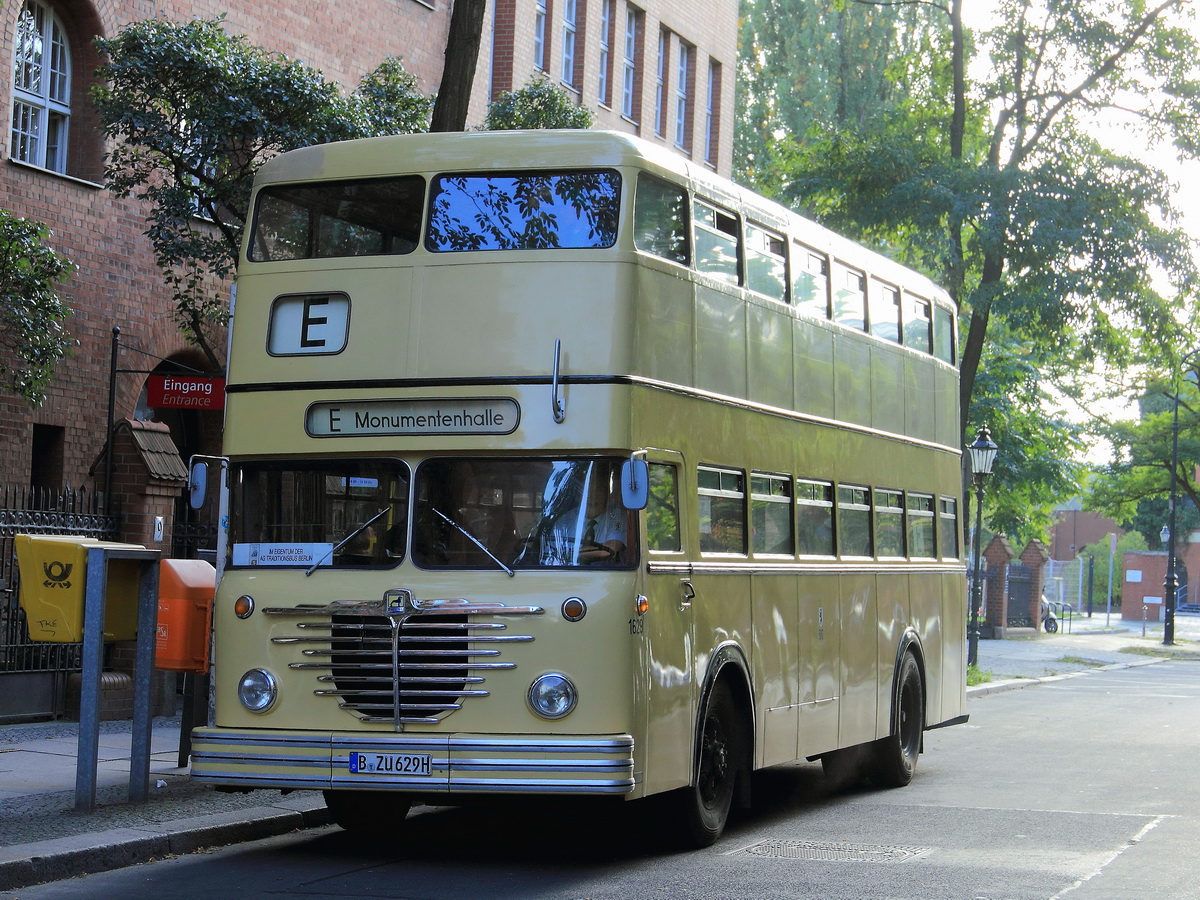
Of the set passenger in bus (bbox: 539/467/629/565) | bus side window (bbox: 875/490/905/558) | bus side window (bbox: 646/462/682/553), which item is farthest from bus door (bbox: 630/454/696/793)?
bus side window (bbox: 875/490/905/558)

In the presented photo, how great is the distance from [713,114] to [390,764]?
94.1ft

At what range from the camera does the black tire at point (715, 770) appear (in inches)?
406

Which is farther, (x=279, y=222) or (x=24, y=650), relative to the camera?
(x=24, y=650)

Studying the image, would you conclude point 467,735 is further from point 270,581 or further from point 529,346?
point 529,346

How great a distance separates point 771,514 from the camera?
1173cm

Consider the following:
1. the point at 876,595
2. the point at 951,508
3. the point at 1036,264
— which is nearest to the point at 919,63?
the point at 1036,264

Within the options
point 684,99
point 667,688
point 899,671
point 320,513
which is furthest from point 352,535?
point 684,99

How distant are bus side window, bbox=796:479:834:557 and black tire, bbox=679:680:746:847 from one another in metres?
1.74

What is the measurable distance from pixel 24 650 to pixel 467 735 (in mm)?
7733

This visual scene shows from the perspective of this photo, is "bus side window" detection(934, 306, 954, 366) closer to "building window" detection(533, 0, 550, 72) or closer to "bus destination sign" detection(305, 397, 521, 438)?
"bus destination sign" detection(305, 397, 521, 438)

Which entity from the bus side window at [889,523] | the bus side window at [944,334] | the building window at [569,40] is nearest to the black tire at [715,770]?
the bus side window at [889,523]

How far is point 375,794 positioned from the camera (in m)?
10.9

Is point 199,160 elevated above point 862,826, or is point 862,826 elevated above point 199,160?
point 199,160

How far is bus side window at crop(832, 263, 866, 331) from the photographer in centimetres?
1335
